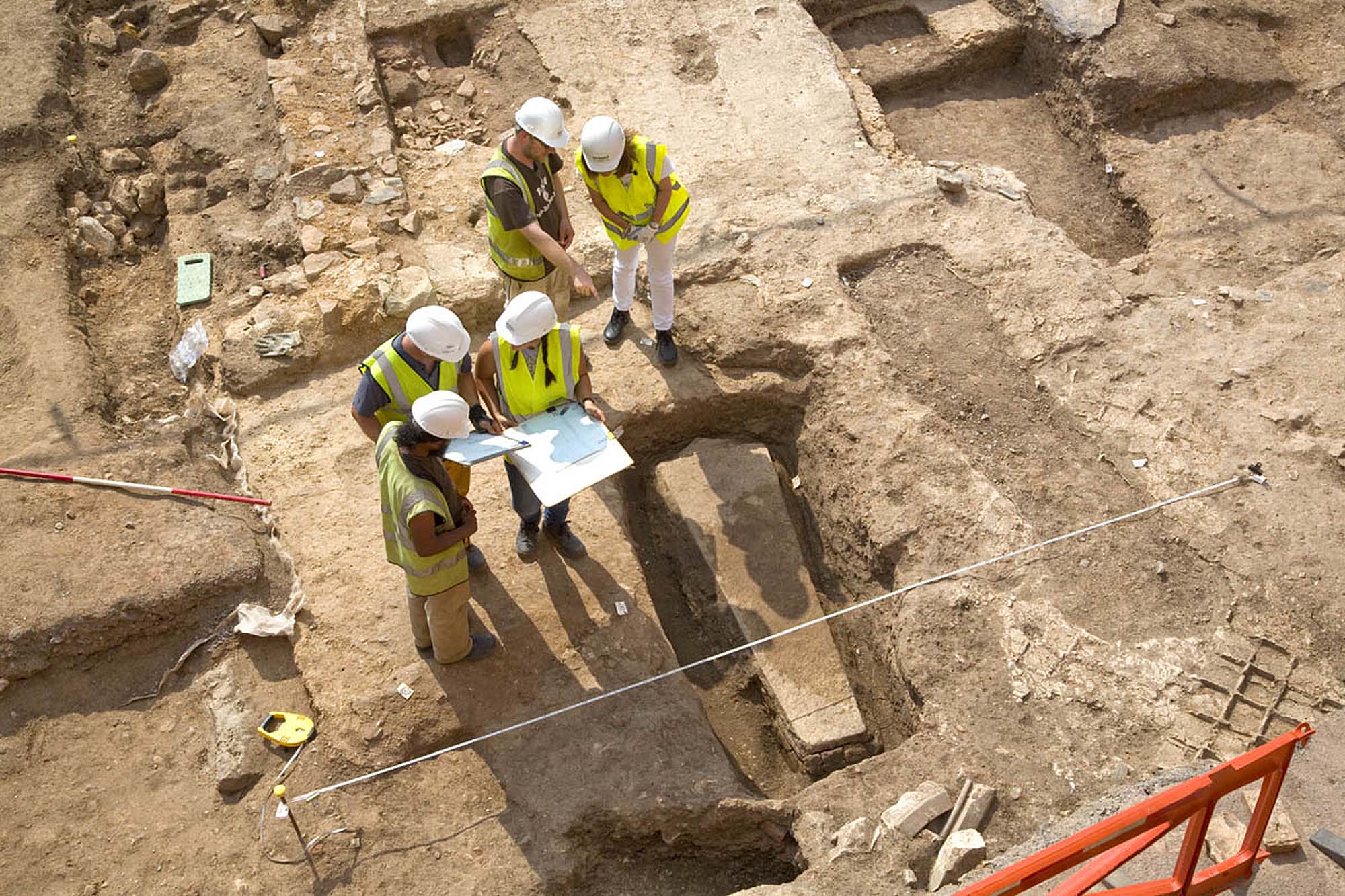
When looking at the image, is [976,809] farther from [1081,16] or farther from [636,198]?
[1081,16]

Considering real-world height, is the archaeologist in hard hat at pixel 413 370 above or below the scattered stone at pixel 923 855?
above

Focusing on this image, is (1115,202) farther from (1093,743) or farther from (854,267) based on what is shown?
(1093,743)

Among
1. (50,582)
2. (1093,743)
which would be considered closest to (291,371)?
(50,582)

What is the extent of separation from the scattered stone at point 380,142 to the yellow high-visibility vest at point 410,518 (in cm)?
380

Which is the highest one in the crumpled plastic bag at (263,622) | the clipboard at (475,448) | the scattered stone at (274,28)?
the clipboard at (475,448)

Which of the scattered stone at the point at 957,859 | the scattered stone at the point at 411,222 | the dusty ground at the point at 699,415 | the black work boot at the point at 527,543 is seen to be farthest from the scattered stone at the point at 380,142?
the scattered stone at the point at 957,859

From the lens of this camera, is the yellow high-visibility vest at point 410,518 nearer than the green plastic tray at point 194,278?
Yes

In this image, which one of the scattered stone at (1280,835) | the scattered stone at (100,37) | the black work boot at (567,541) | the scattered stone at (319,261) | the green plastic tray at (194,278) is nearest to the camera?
the scattered stone at (1280,835)

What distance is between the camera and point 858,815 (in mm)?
4539

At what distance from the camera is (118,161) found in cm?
808

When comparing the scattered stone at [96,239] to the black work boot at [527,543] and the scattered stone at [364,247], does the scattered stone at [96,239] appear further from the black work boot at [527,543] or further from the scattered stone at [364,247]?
the black work boot at [527,543]

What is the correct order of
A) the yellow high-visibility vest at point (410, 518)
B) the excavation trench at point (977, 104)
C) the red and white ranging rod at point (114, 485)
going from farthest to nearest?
1. the excavation trench at point (977, 104)
2. the red and white ranging rod at point (114, 485)
3. the yellow high-visibility vest at point (410, 518)

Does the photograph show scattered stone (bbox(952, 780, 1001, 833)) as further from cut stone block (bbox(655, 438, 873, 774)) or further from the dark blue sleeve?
the dark blue sleeve

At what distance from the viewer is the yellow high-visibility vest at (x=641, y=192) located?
5.62m
